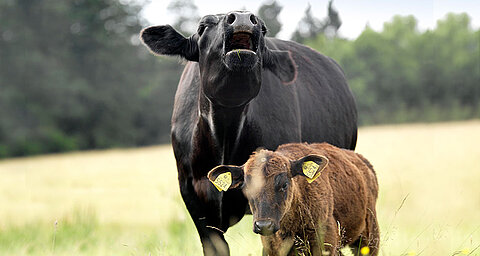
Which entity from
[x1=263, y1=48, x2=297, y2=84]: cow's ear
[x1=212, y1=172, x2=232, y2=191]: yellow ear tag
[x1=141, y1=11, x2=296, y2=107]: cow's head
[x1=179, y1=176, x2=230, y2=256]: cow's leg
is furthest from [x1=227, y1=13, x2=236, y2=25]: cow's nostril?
[x1=179, y1=176, x2=230, y2=256]: cow's leg

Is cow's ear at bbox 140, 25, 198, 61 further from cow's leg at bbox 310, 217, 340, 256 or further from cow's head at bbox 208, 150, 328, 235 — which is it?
cow's leg at bbox 310, 217, 340, 256

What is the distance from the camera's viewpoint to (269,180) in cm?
372

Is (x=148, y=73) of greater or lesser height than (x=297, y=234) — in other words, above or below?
below

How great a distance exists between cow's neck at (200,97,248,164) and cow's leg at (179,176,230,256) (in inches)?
17.6

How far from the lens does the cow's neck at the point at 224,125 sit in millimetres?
4328

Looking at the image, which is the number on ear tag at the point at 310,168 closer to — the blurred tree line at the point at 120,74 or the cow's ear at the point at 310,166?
the cow's ear at the point at 310,166

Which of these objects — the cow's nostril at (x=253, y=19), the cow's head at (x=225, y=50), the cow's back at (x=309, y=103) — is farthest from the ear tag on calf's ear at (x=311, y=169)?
the cow's nostril at (x=253, y=19)

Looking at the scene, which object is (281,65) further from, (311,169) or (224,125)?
(311,169)

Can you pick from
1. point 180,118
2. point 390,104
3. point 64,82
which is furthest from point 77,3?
point 180,118

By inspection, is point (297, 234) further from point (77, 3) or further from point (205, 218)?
Answer: point (77, 3)

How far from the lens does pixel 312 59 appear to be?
6461 mm

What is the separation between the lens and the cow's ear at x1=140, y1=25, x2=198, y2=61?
446cm

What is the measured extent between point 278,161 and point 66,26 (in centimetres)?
3599

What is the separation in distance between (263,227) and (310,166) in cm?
60
